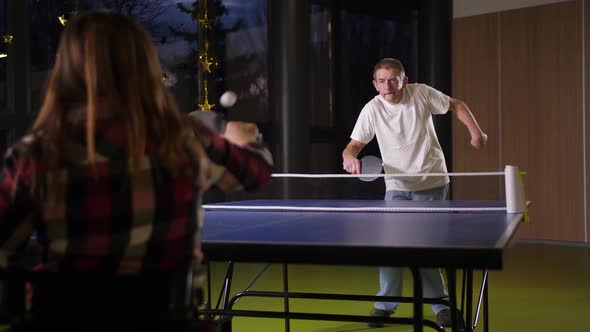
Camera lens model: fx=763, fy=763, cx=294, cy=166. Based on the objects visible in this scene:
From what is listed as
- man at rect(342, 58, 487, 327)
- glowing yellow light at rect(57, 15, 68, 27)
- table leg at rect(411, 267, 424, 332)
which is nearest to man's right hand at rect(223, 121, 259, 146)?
table leg at rect(411, 267, 424, 332)

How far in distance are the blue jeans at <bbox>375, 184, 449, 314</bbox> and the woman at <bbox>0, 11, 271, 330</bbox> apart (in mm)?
2628

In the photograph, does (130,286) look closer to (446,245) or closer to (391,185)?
(446,245)

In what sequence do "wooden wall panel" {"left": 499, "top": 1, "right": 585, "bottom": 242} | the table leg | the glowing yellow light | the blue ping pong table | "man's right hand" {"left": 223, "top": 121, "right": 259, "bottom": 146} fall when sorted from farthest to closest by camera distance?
"wooden wall panel" {"left": 499, "top": 1, "right": 585, "bottom": 242}
the glowing yellow light
the table leg
the blue ping pong table
"man's right hand" {"left": 223, "top": 121, "right": 259, "bottom": 146}

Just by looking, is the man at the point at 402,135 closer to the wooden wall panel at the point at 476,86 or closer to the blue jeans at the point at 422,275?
the blue jeans at the point at 422,275

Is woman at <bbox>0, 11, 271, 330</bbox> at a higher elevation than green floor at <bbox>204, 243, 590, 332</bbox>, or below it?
higher

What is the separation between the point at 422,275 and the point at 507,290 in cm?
124

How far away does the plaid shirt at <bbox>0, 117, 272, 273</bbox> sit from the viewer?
1.28m

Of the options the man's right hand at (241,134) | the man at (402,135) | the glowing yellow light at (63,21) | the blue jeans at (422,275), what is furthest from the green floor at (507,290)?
the man's right hand at (241,134)

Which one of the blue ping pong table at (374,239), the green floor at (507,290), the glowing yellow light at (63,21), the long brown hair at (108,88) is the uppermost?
the glowing yellow light at (63,21)

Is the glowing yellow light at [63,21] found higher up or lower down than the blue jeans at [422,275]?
higher up

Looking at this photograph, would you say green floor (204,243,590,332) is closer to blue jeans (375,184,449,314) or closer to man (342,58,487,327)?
blue jeans (375,184,449,314)

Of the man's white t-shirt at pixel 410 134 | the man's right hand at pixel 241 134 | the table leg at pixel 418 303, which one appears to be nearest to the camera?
the man's right hand at pixel 241 134

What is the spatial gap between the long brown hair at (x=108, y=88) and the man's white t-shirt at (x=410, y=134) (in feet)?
9.09

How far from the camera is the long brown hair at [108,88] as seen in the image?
1.29 meters
